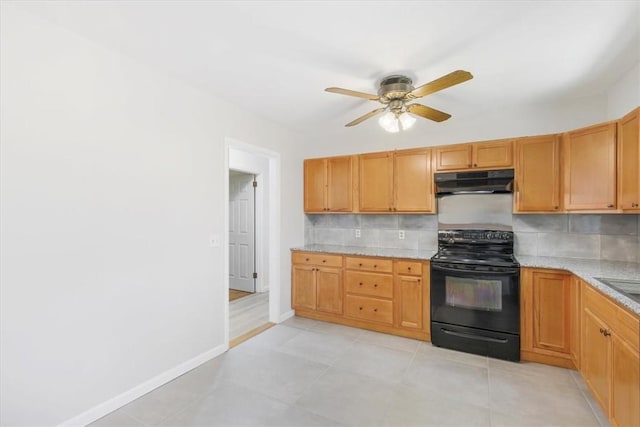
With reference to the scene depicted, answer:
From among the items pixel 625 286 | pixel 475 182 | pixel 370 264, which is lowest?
pixel 370 264

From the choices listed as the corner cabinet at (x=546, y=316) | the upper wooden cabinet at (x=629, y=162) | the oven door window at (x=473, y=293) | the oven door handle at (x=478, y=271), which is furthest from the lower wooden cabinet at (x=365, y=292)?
the upper wooden cabinet at (x=629, y=162)

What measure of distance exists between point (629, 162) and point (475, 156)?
1.22m

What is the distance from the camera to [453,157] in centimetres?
343

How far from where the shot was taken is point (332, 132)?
168 inches

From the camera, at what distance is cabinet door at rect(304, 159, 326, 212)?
4.24 metres

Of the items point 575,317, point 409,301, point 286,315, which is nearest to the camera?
point 575,317

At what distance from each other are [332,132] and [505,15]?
2661 millimetres

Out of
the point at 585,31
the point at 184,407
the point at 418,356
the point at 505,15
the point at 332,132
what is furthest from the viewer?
the point at 332,132

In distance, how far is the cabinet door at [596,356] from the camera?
75.7 inches

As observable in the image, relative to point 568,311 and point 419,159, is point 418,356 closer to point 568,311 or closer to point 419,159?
point 568,311

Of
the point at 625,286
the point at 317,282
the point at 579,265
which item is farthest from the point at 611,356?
the point at 317,282

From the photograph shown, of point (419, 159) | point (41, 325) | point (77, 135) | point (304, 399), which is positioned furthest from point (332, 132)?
point (41, 325)

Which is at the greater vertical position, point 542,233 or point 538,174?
point 538,174

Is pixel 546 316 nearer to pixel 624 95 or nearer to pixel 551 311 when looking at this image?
pixel 551 311
